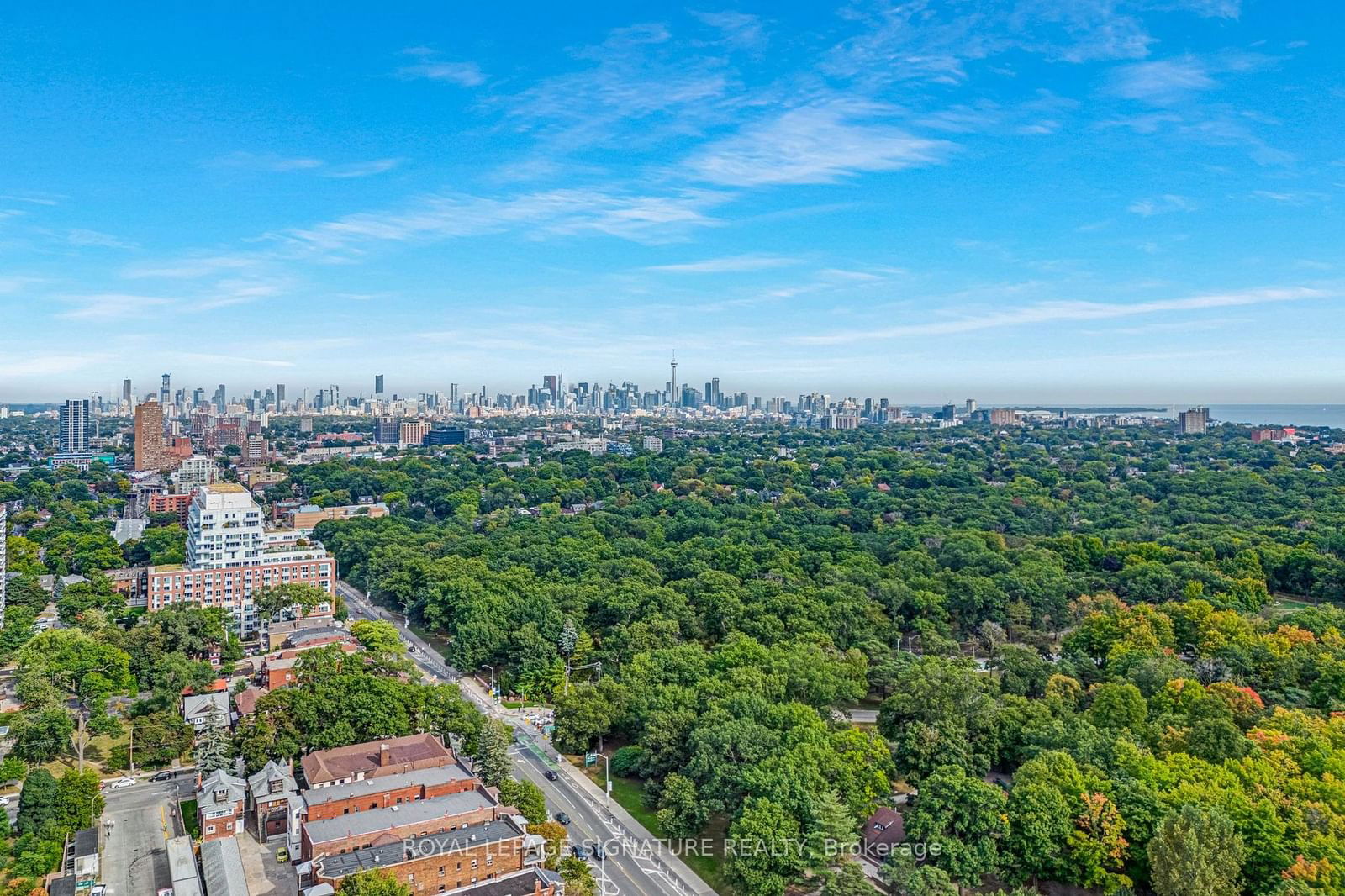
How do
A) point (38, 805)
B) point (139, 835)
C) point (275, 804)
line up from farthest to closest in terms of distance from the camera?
point (275, 804) → point (139, 835) → point (38, 805)

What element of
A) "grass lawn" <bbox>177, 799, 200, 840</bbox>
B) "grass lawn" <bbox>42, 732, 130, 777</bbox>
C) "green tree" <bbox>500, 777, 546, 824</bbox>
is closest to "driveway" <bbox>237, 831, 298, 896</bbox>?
"grass lawn" <bbox>177, 799, 200, 840</bbox>

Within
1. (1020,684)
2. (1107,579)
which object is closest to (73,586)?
(1020,684)

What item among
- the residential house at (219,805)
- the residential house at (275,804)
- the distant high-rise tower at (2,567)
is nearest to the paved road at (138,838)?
the residential house at (219,805)

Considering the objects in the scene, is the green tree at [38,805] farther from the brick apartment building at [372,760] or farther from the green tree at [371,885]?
the green tree at [371,885]

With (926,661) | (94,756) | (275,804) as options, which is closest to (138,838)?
(275,804)

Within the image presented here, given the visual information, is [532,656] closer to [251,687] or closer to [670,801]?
[251,687]

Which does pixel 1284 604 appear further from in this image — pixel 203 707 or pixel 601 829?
pixel 203 707
